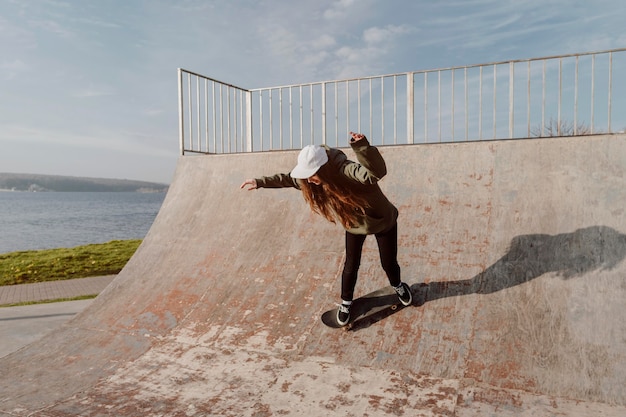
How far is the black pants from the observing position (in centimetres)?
395

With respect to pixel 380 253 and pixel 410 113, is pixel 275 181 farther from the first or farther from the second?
pixel 410 113

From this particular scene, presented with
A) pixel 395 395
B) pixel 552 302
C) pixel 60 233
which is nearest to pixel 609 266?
pixel 552 302

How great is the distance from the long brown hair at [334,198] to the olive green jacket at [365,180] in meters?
0.04

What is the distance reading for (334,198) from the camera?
358 cm

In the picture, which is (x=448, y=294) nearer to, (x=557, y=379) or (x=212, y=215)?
(x=557, y=379)

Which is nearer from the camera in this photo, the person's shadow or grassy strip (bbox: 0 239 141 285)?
the person's shadow

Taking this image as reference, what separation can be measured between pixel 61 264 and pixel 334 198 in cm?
1252

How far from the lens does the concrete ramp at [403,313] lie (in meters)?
3.29

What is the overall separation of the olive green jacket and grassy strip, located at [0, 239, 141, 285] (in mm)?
10371

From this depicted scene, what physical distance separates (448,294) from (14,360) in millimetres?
4766

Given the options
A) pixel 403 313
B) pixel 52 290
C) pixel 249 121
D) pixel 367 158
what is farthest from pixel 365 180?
pixel 52 290

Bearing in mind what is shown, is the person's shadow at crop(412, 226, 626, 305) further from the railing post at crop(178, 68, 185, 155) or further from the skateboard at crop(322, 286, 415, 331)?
the railing post at crop(178, 68, 185, 155)

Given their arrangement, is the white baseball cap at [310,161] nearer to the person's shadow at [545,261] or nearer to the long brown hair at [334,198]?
the long brown hair at [334,198]

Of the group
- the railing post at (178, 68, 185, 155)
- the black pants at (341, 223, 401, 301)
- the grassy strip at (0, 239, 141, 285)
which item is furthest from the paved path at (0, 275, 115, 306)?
the black pants at (341, 223, 401, 301)
